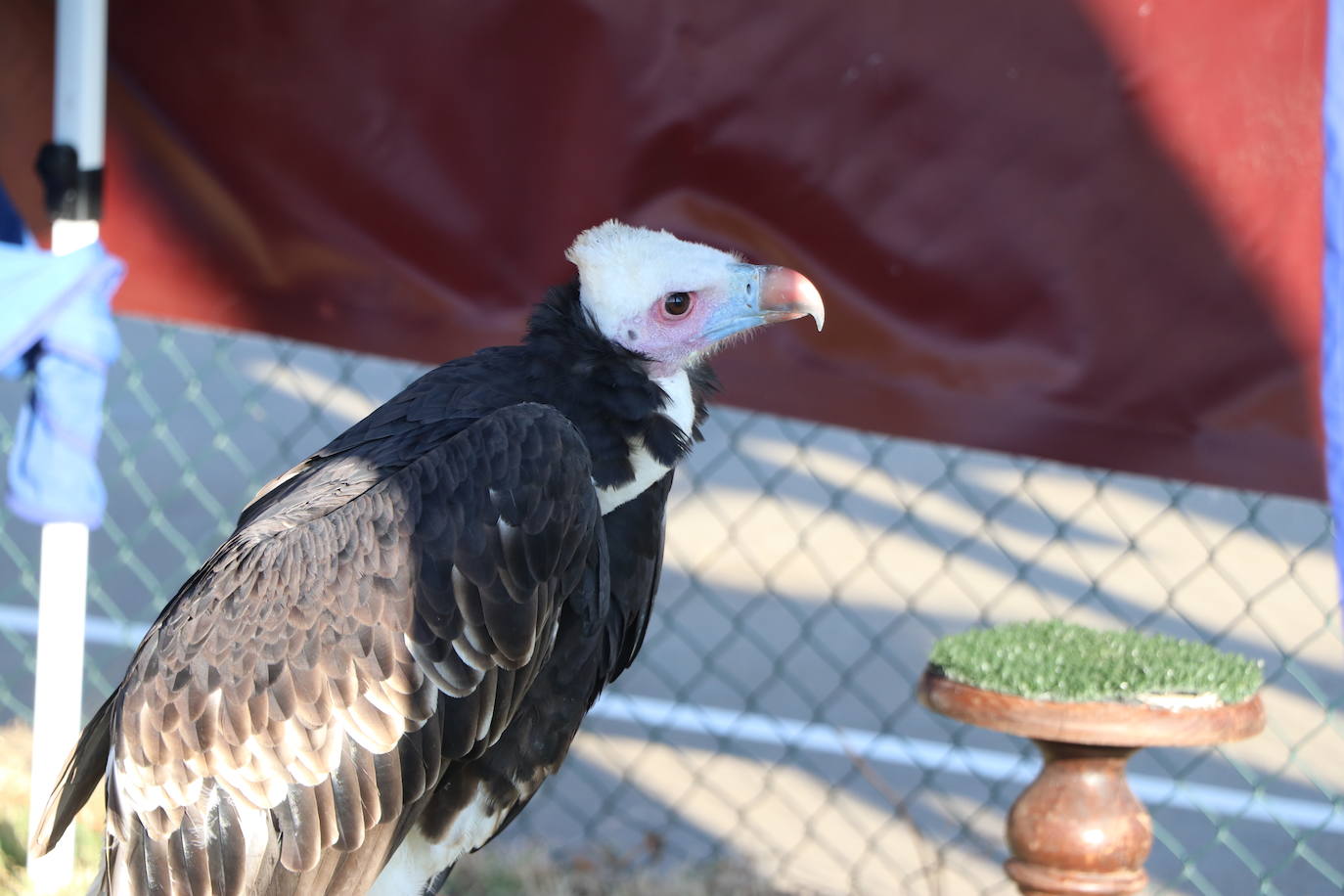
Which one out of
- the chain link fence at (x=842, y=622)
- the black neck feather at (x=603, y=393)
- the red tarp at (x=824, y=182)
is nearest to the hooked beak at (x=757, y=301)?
the black neck feather at (x=603, y=393)

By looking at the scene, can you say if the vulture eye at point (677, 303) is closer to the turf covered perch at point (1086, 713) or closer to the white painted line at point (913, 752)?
the turf covered perch at point (1086, 713)

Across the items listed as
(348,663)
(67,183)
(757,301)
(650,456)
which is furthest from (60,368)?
(757,301)

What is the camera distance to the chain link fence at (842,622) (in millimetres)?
3711

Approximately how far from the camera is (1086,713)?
7.39ft

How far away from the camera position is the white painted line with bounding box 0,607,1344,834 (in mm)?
3879

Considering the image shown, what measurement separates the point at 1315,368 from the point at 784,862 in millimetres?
1714

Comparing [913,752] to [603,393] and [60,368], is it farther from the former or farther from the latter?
[60,368]

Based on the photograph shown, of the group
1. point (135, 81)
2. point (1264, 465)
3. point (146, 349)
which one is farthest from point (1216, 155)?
point (146, 349)

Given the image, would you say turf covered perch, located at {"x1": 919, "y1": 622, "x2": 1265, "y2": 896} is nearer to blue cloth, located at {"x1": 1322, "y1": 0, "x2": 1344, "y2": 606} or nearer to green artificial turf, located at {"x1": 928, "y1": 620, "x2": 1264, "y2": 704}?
green artificial turf, located at {"x1": 928, "y1": 620, "x2": 1264, "y2": 704}

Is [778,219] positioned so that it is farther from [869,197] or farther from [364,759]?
[364,759]

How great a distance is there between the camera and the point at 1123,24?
253 centimetres

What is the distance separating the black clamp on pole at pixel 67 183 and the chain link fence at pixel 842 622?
1696 millimetres

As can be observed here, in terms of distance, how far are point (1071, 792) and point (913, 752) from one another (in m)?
1.68

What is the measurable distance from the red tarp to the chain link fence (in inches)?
41.0
